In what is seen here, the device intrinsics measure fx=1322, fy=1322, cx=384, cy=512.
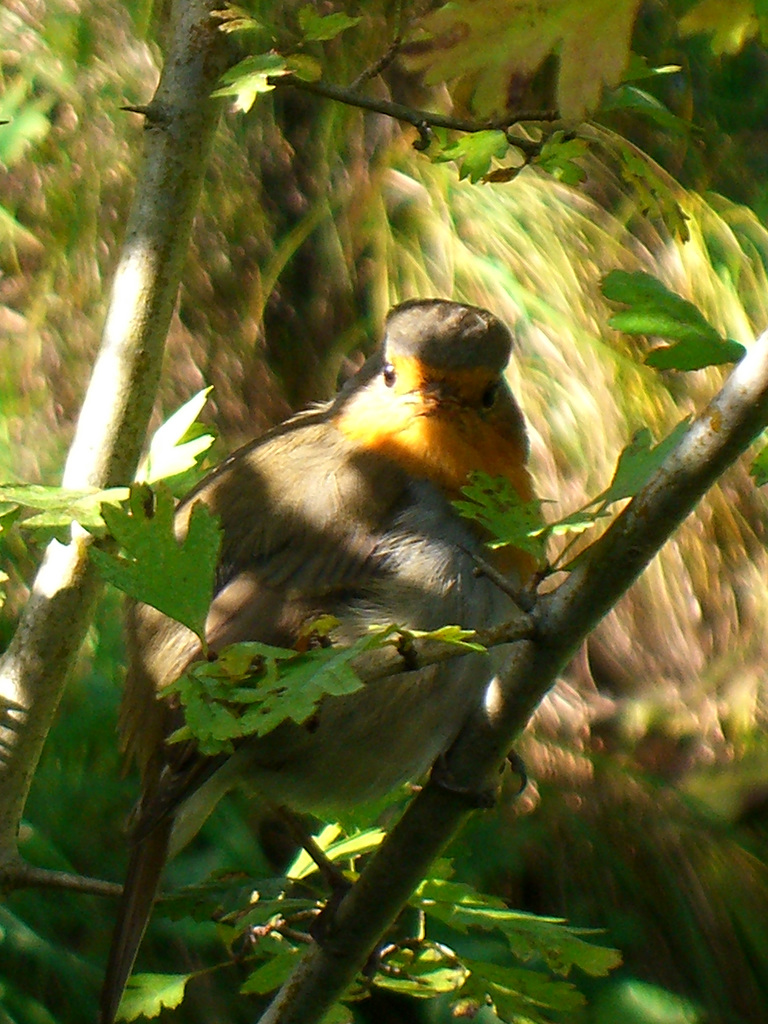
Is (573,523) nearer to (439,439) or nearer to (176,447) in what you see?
(176,447)

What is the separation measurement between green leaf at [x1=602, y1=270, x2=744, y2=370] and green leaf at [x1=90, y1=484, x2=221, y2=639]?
0.74ft

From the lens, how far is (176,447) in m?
0.74

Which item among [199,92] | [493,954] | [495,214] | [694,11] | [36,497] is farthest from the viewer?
[495,214]

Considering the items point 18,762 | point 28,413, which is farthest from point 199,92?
point 28,413

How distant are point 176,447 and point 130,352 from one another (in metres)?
0.13

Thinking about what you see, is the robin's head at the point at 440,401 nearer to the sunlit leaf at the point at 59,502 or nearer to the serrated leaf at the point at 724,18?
the sunlit leaf at the point at 59,502

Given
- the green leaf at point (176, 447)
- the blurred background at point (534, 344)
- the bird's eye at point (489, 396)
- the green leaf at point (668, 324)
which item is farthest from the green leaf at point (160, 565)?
the blurred background at point (534, 344)

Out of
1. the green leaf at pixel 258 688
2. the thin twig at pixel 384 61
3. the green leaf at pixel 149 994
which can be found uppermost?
the thin twig at pixel 384 61

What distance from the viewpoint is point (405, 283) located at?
2049 millimetres

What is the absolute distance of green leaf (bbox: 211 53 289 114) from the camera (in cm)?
73

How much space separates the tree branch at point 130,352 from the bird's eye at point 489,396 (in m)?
0.46

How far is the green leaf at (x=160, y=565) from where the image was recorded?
58 cm

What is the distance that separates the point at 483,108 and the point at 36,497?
0.95ft

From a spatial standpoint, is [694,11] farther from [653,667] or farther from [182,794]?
[653,667]
